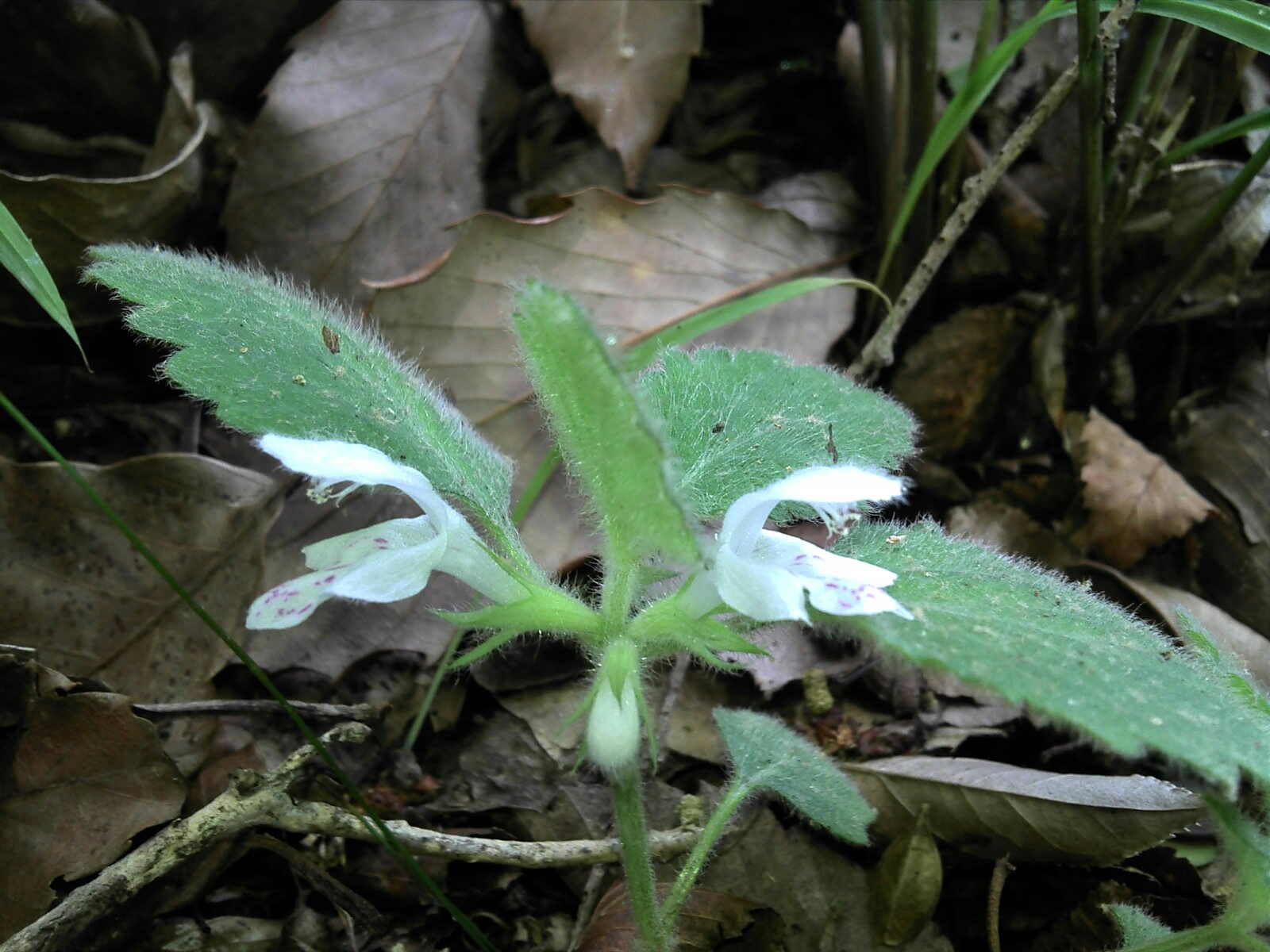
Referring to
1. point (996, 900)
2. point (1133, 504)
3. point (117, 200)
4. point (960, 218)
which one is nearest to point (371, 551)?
point (996, 900)

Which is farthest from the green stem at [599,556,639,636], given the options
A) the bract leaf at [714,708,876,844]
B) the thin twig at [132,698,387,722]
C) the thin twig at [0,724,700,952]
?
the thin twig at [132,698,387,722]

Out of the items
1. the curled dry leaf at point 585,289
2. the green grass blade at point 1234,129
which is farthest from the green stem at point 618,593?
the green grass blade at point 1234,129

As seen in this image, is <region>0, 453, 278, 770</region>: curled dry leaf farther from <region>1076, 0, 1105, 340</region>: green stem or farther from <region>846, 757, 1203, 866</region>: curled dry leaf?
<region>1076, 0, 1105, 340</region>: green stem

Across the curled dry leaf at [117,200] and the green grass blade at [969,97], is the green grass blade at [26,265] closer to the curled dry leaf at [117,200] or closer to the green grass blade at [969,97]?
the curled dry leaf at [117,200]

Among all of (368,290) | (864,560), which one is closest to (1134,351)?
(864,560)

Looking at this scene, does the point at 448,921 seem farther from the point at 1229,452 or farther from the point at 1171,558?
the point at 1229,452
